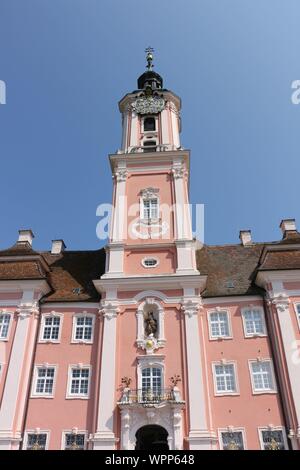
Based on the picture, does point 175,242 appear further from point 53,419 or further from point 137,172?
point 53,419

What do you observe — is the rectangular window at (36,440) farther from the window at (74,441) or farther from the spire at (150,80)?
the spire at (150,80)

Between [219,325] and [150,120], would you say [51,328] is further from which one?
[150,120]

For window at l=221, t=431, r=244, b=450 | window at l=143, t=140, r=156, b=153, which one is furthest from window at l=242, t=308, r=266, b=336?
window at l=143, t=140, r=156, b=153

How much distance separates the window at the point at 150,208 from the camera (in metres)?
31.6

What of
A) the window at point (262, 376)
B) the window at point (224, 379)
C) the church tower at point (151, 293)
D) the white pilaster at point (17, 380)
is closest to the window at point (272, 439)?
the window at point (262, 376)

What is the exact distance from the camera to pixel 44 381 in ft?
83.6

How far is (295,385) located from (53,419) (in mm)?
13244

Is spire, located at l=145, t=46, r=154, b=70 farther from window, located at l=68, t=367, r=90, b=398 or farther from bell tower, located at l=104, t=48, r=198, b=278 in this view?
window, located at l=68, t=367, r=90, b=398

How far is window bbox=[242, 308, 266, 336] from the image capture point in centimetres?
2626

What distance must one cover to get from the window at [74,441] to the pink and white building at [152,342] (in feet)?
0.18

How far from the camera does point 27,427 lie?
23875 mm

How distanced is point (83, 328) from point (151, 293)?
15.6ft

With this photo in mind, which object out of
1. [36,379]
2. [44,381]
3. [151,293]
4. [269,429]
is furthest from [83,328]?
[269,429]

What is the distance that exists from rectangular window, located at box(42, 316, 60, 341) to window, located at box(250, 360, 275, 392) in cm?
1187
